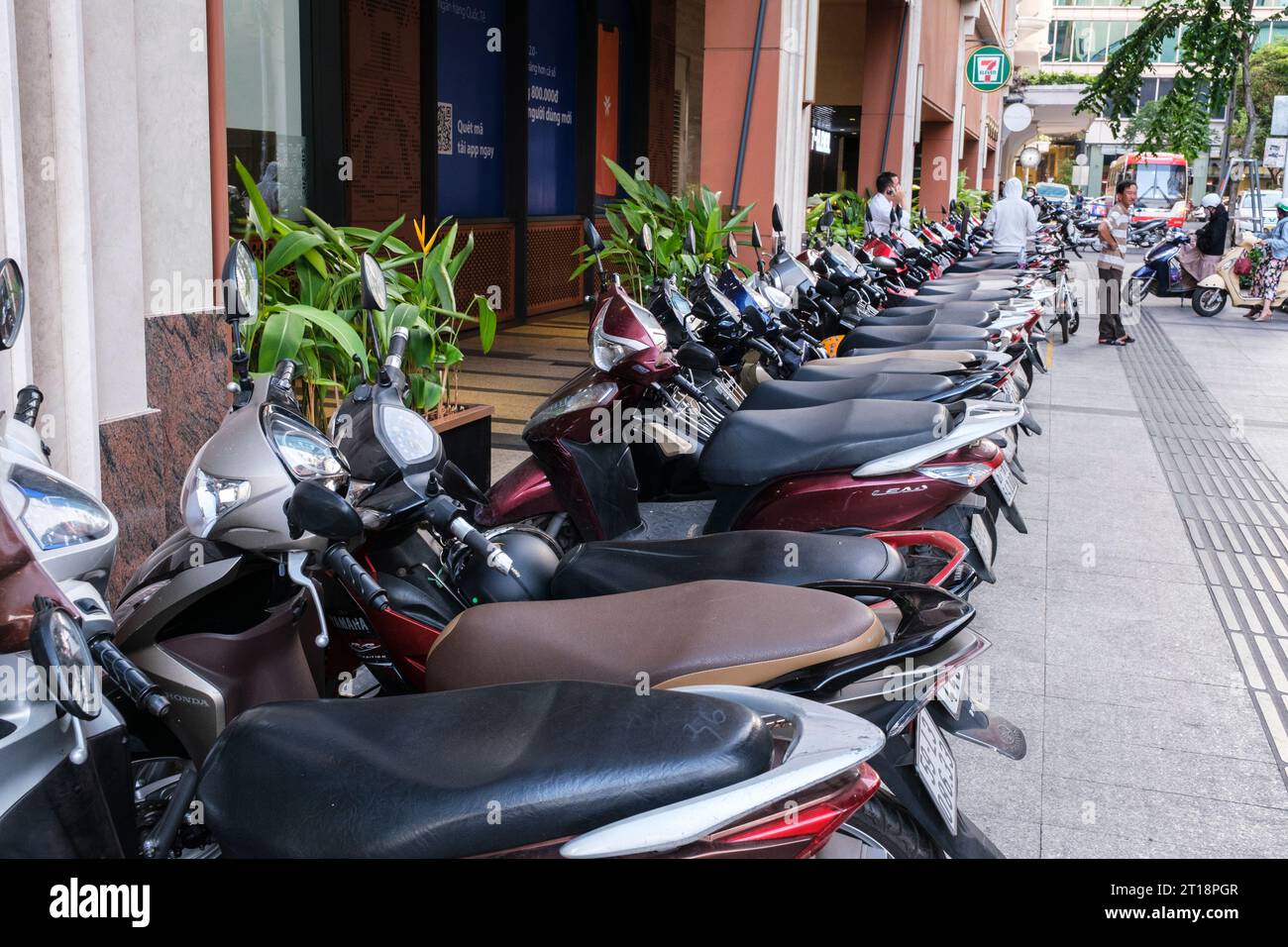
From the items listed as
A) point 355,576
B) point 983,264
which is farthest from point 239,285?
point 983,264

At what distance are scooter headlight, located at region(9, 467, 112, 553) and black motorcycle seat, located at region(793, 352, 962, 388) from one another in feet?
10.7

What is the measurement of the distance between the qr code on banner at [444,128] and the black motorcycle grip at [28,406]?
8207 mm

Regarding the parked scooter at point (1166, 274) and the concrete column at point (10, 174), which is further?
the parked scooter at point (1166, 274)

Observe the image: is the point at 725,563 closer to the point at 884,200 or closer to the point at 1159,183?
the point at 884,200

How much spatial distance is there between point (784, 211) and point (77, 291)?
7705mm

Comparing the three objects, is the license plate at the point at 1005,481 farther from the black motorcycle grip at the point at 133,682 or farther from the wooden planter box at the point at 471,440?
the black motorcycle grip at the point at 133,682

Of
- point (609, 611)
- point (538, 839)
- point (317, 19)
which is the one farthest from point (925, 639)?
point (317, 19)

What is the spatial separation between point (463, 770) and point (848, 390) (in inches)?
116

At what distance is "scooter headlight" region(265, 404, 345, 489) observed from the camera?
Result: 2.01 meters

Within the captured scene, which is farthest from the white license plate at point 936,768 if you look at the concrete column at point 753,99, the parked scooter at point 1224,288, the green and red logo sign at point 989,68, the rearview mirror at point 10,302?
the green and red logo sign at point 989,68

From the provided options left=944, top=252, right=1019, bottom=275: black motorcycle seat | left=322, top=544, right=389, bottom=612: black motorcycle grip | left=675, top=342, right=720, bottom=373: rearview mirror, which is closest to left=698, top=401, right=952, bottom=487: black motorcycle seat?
left=675, top=342, right=720, bottom=373: rearview mirror

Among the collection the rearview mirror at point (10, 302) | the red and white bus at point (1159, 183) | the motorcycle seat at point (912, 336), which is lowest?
the motorcycle seat at point (912, 336)

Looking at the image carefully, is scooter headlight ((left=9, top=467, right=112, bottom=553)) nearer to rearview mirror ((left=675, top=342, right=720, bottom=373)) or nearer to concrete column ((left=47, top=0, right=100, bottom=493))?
concrete column ((left=47, top=0, right=100, bottom=493))

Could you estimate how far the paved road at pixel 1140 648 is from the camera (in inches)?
125
